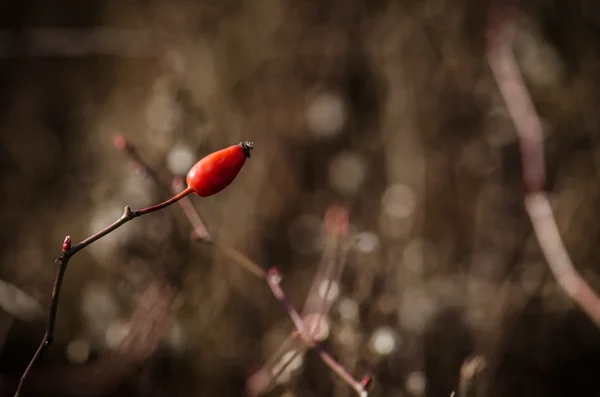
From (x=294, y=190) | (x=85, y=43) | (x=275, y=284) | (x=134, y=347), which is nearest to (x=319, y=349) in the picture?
(x=275, y=284)

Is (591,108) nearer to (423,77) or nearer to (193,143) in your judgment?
(423,77)

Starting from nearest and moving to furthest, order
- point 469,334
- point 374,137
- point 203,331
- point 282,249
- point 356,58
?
1. point 203,331
2. point 469,334
3. point 282,249
4. point 374,137
5. point 356,58

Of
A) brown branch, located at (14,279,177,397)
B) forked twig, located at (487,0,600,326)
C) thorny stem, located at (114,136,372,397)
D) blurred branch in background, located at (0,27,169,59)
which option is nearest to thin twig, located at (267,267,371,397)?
thorny stem, located at (114,136,372,397)

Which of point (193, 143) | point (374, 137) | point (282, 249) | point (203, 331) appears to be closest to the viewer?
point (193, 143)

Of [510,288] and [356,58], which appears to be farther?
[356,58]

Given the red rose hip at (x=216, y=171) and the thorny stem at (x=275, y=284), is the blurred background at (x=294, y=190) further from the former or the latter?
the red rose hip at (x=216, y=171)

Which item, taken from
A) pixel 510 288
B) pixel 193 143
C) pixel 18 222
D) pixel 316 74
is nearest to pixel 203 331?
pixel 193 143
